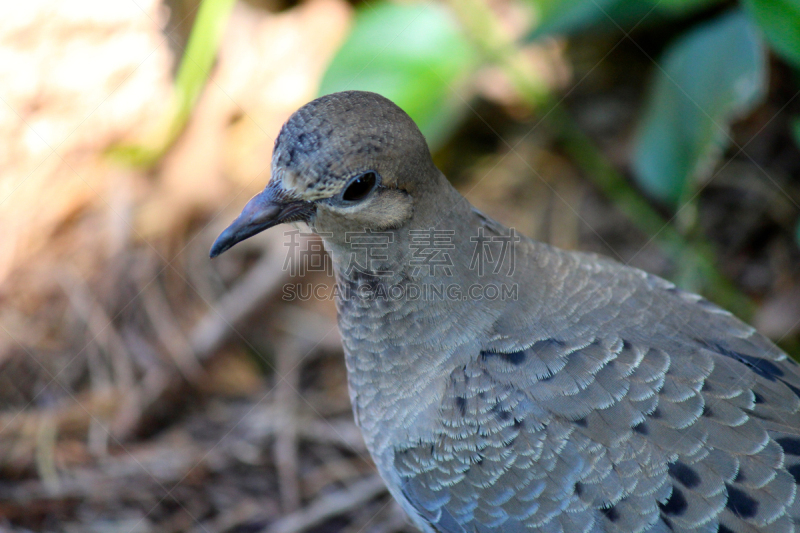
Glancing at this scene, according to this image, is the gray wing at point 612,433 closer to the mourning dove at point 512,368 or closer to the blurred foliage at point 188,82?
the mourning dove at point 512,368

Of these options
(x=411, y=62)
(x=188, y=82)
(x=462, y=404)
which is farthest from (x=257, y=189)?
(x=462, y=404)

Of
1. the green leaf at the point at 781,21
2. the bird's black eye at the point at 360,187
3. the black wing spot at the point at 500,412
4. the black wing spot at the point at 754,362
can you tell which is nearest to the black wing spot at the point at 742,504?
the black wing spot at the point at 754,362

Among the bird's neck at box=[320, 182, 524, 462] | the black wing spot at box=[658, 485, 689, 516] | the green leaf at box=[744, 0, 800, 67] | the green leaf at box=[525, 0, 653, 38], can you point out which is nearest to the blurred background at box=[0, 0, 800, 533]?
the green leaf at box=[525, 0, 653, 38]

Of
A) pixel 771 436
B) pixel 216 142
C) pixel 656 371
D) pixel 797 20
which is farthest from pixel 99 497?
pixel 797 20

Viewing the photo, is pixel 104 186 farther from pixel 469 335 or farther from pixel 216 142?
pixel 469 335

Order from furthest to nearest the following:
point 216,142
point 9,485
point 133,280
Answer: point 216,142 < point 133,280 < point 9,485

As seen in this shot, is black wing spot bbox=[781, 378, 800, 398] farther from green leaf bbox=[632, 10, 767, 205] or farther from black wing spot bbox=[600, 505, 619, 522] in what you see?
green leaf bbox=[632, 10, 767, 205]
